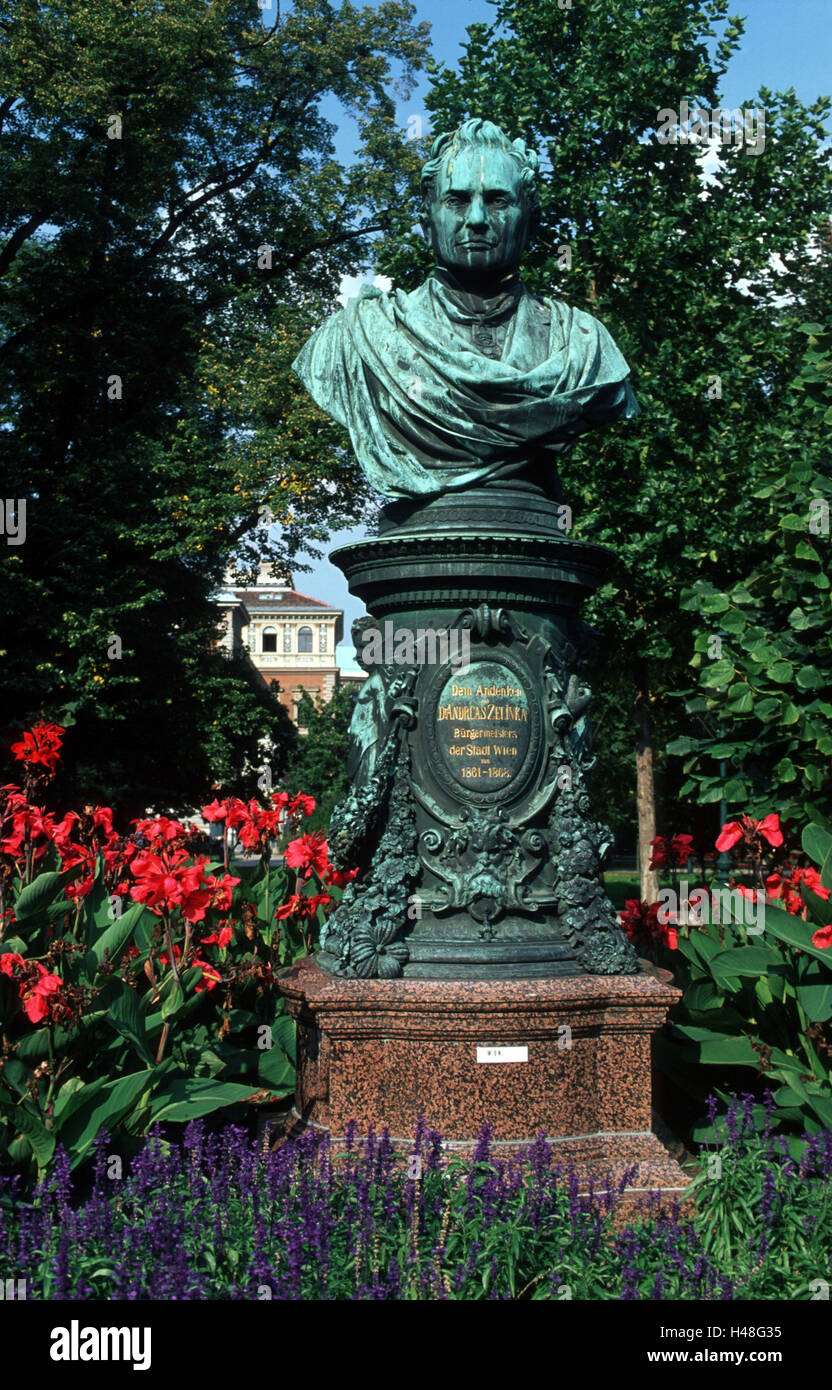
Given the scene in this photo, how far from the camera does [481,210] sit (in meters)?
6.40

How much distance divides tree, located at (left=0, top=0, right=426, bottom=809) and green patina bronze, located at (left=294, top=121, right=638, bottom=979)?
11472 mm

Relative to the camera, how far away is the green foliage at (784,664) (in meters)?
7.71

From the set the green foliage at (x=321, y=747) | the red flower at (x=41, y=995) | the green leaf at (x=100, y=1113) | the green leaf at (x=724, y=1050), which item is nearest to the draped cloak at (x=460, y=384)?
the green leaf at (x=724, y=1050)

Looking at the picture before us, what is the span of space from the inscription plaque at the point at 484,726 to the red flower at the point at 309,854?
3.67 ft

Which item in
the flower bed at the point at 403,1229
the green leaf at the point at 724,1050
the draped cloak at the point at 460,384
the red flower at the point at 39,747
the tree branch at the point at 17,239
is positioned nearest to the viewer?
the flower bed at the point at 403,1229

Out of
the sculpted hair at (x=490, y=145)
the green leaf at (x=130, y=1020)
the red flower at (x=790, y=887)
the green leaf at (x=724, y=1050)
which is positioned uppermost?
the sculpted hair at (x=490, y=145)

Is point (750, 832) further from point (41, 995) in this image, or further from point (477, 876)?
point (41, 995)

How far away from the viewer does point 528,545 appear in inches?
235

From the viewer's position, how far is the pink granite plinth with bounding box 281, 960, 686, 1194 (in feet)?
17.6

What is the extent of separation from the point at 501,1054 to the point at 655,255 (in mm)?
13123

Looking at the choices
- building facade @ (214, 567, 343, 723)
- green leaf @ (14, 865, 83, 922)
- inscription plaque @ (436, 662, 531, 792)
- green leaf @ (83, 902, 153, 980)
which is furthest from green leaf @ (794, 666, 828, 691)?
building facade @ (214, 567, 343, 723)

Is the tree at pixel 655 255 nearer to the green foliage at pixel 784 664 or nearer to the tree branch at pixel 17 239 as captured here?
the tree branch at pixel 17 239

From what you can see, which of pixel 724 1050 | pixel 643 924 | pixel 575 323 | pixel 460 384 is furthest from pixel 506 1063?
pixel 575 323
